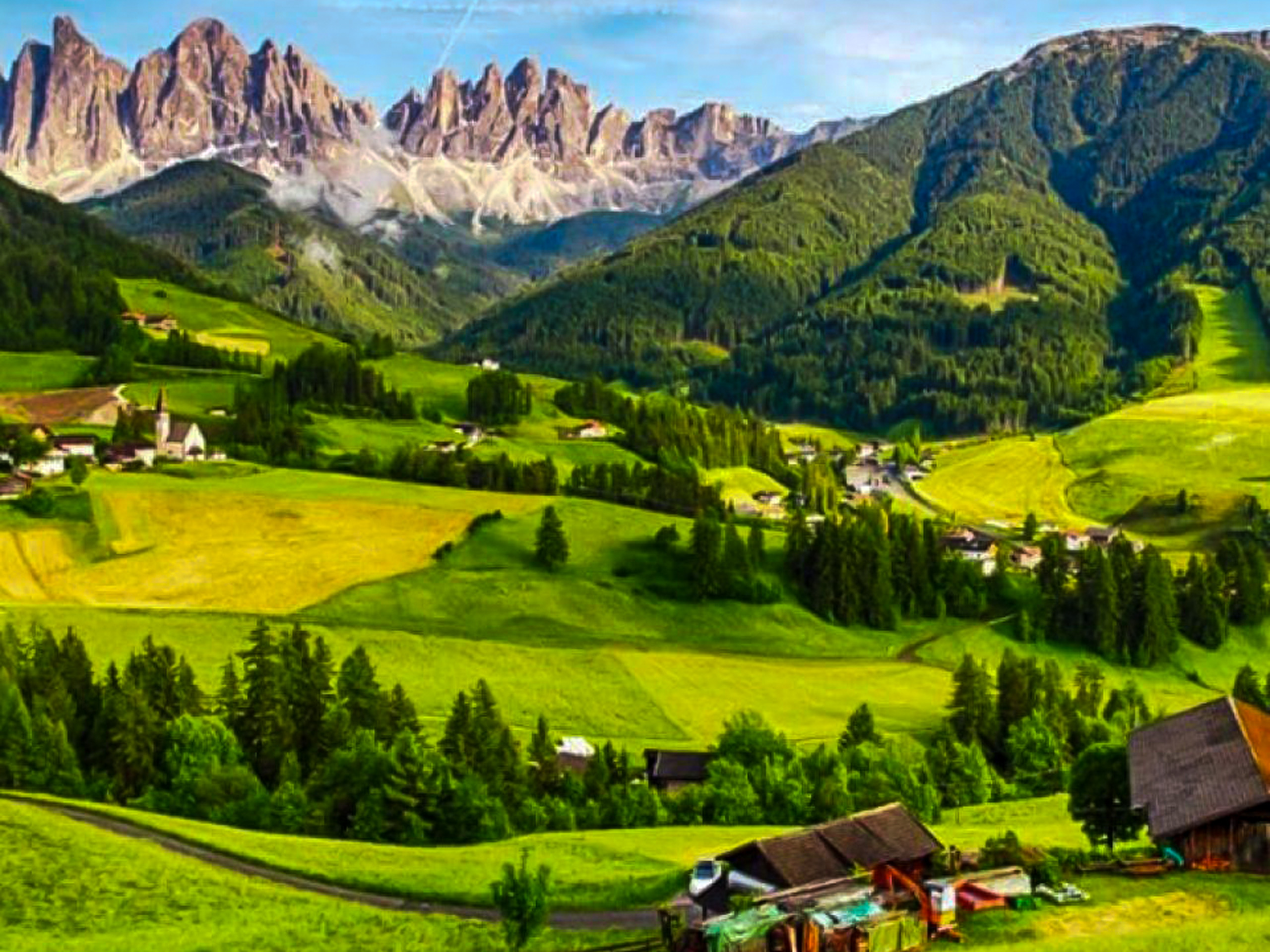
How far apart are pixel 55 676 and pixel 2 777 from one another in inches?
382

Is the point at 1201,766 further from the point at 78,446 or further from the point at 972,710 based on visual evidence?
the point at 78,446

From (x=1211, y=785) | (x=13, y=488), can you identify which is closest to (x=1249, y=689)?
(x=1211, y=785)

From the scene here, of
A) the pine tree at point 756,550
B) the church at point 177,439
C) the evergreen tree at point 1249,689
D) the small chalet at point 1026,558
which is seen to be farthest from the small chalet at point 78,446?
the evergreen tree at point 1249,689

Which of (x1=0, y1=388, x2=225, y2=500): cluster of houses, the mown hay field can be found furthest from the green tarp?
(x1=0, y1=388, x2=225, y2=500): cluster of houses

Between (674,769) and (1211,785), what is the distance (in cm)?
4595

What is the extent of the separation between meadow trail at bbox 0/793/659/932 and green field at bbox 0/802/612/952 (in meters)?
1.14

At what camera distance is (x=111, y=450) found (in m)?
173

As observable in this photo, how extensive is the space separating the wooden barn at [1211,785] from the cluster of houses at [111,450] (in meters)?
131

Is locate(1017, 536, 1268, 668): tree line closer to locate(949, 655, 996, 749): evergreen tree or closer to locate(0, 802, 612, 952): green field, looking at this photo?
locate(949, 655, 996, 749): evergreen tree

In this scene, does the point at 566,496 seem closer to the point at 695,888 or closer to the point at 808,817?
the point at 808,817

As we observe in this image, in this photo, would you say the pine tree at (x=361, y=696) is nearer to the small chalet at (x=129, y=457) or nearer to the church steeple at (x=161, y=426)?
the small chalet at (x=129, y=457)

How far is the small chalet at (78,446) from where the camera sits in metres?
172

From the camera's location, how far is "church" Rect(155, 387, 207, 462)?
178m

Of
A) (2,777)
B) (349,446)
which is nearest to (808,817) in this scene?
(2,777)
